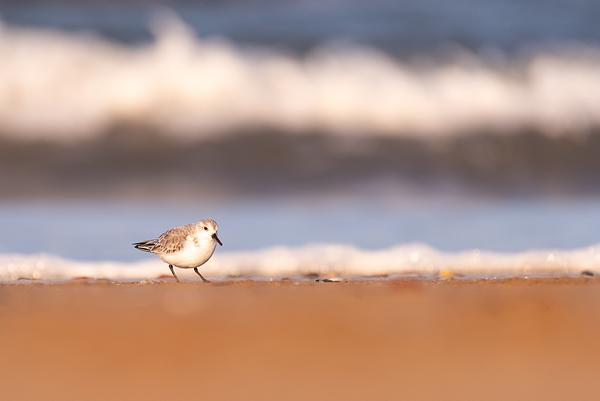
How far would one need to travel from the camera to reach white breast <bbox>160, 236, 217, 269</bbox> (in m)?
5.75

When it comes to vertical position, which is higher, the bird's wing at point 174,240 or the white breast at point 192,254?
the bird's wing at point 174,240

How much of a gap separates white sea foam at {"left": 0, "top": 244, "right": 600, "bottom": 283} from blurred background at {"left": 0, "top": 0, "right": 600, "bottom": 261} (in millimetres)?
712

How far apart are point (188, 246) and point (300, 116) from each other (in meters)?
3.39

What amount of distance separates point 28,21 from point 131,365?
627 cm

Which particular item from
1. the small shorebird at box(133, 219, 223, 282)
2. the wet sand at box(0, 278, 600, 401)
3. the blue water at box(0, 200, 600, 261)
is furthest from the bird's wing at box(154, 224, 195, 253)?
the wet sand at box(0, 278, 600, 401)

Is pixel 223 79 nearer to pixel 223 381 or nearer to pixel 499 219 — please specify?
pixel 499 219

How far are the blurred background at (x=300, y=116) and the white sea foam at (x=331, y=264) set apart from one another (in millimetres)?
712

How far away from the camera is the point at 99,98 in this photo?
9.20m

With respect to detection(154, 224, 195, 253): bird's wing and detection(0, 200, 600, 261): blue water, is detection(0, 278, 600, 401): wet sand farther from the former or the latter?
detection(0, 200, 600, 261): blue water

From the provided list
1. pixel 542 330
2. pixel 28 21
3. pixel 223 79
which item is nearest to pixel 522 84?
pixel 223 79

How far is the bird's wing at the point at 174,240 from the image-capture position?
5.83 meters

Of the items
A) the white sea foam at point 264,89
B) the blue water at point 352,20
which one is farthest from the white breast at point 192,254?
the blue water at point 352,20

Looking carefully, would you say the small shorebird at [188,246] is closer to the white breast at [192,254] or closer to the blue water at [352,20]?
the white breast at [192,254]

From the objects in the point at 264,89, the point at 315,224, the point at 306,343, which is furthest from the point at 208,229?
the point at 264,89
